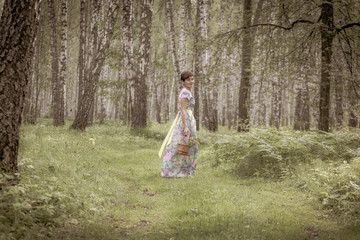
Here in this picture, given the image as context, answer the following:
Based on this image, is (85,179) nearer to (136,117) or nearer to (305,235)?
(305,235)

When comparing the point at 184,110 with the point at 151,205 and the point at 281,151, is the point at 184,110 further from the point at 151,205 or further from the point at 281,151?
the point at 151,205

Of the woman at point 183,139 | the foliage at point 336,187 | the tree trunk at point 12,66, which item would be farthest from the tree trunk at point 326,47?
the tree trunk at point 12,66

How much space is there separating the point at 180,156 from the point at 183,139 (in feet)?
1.38

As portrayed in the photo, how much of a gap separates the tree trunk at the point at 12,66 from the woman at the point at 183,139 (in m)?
3.70

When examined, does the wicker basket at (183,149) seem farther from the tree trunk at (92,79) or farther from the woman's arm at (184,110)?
the tree trunk at (92,79)

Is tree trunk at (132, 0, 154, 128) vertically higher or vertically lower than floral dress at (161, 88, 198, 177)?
higher

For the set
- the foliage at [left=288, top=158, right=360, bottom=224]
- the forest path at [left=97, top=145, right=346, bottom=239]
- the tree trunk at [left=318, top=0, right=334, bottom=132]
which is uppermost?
the tree trunk at [left=318, top=0, right=334, bottom=132]

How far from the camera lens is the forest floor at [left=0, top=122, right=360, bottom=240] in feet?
12.1

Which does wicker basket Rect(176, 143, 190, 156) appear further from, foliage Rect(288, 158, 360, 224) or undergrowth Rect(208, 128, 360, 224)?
foliage Rect(288, 158, 360, 224)

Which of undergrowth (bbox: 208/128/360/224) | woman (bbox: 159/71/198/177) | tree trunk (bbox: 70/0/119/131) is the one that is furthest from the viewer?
tree trunk (bbox: 70/0/119/131)

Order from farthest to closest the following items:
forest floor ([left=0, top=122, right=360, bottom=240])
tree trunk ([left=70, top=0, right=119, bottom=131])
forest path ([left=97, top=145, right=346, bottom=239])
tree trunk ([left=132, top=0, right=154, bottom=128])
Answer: tree trunk ([left=132, top=0, right=154, bottom=128]) < tree trunk ([left=70, top=0, right=119, bottom=131]) < forest path ([left=97, top=145, right=346, bottom=239]) < forest floor ([left=0, top=122, right=360, bottom=240])

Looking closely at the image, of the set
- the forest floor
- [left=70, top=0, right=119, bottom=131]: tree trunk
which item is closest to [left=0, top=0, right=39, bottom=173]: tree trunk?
the forest floor

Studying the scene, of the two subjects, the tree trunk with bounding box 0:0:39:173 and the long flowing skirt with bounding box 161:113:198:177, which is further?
the long flowing skirt with bounding box 161:113:198:177

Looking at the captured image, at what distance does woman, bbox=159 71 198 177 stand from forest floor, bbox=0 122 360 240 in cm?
37
